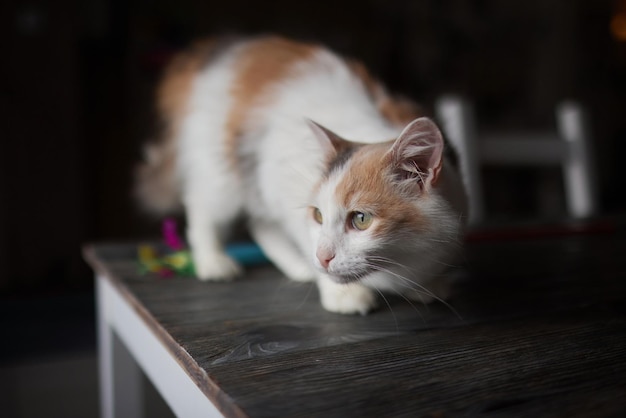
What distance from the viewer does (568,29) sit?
403 cm

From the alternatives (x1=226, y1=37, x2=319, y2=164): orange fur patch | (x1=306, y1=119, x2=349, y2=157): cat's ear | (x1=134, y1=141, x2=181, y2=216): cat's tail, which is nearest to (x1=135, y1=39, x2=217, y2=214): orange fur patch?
(x1=134, y1=141, x2=181, y2=216): cat's tail

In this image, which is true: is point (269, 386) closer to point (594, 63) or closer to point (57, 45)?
point (57, 45)

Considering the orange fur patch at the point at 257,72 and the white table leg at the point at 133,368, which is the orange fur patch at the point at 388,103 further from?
the white table leg at the point at 133,368

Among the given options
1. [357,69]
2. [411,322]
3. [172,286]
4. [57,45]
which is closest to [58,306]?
[57,45]

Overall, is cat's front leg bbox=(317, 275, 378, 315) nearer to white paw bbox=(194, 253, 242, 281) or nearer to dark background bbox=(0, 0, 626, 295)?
white paw bbox=(194, 253, 242, 281)

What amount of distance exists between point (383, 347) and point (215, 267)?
1.60 ft

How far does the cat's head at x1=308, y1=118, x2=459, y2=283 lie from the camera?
646 mm

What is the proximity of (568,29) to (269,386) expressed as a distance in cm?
433

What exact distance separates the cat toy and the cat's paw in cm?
37

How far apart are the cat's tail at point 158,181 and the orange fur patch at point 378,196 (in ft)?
1.93

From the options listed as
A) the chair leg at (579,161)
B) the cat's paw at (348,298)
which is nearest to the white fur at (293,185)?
the cat's paw at (348,298)

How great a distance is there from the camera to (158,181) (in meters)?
1.22

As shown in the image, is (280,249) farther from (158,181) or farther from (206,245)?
(158,181)

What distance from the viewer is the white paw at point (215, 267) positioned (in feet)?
3.21
